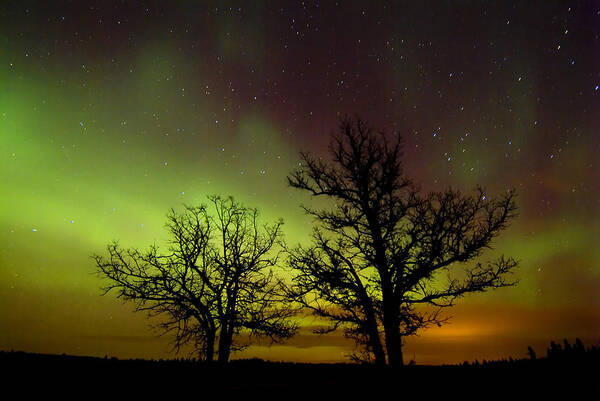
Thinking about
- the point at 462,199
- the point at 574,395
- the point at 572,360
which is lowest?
the point at 574,395

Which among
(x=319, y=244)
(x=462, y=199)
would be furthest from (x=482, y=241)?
(x=319, y=244)

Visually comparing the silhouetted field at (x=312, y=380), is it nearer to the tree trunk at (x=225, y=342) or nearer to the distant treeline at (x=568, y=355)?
the distant treeline at (x=568, y=355)

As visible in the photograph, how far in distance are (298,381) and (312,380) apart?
316 mm

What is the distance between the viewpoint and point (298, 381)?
8.34 m

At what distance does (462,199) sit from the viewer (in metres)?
14.6

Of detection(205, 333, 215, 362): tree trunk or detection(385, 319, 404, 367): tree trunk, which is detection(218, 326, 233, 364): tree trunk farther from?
detection(385, 319, 404, 367): tree trunk

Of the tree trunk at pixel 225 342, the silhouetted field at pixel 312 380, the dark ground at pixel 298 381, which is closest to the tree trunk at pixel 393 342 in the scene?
the dark ground at pixel 298 381

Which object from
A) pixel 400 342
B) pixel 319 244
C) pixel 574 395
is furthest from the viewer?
pixel 319 244

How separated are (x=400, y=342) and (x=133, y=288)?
11.9 metres

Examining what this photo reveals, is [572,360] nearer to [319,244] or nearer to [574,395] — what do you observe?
[574,395]

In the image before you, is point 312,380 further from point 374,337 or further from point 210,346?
point 210,346

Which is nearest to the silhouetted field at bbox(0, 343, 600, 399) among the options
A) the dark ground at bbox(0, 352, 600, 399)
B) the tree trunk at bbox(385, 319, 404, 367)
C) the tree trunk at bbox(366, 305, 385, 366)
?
the dark ground at bbox(0, 352, 600, 399)

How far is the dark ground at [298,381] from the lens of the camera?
20.7ft

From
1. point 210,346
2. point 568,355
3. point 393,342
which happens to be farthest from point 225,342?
point 568,355
